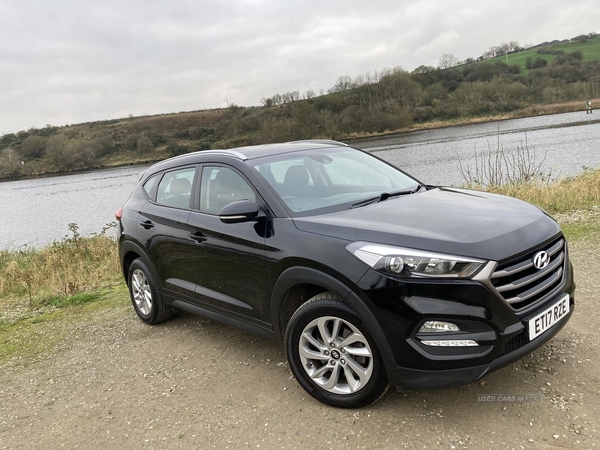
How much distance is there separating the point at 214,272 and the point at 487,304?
2165mm

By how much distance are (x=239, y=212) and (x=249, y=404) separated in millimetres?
1355

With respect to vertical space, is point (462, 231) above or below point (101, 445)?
above

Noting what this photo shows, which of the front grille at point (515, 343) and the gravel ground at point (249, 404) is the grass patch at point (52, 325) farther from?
the front grille at point (515, 343)

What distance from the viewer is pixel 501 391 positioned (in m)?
3.06

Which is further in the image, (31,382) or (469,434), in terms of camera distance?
(31,382)

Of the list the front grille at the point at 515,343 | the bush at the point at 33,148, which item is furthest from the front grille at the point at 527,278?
the bush at the point at 33,148

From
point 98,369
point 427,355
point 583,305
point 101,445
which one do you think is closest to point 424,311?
point 427,355

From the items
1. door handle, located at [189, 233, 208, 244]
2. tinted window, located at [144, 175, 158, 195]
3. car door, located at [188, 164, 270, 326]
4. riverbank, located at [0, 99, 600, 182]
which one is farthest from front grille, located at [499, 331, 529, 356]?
riverbank, located at [0, 99, 600, 182]

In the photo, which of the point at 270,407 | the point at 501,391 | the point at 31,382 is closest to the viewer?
the point at 501,391

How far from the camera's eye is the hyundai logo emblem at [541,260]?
2793 millimetres

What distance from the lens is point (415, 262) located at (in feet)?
8.60

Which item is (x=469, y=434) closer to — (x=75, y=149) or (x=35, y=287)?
(x=35, y=287)

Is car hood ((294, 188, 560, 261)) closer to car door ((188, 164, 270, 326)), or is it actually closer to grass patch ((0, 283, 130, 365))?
car door ((188, 164, 270, 326))

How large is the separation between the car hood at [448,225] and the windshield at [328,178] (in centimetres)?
26
